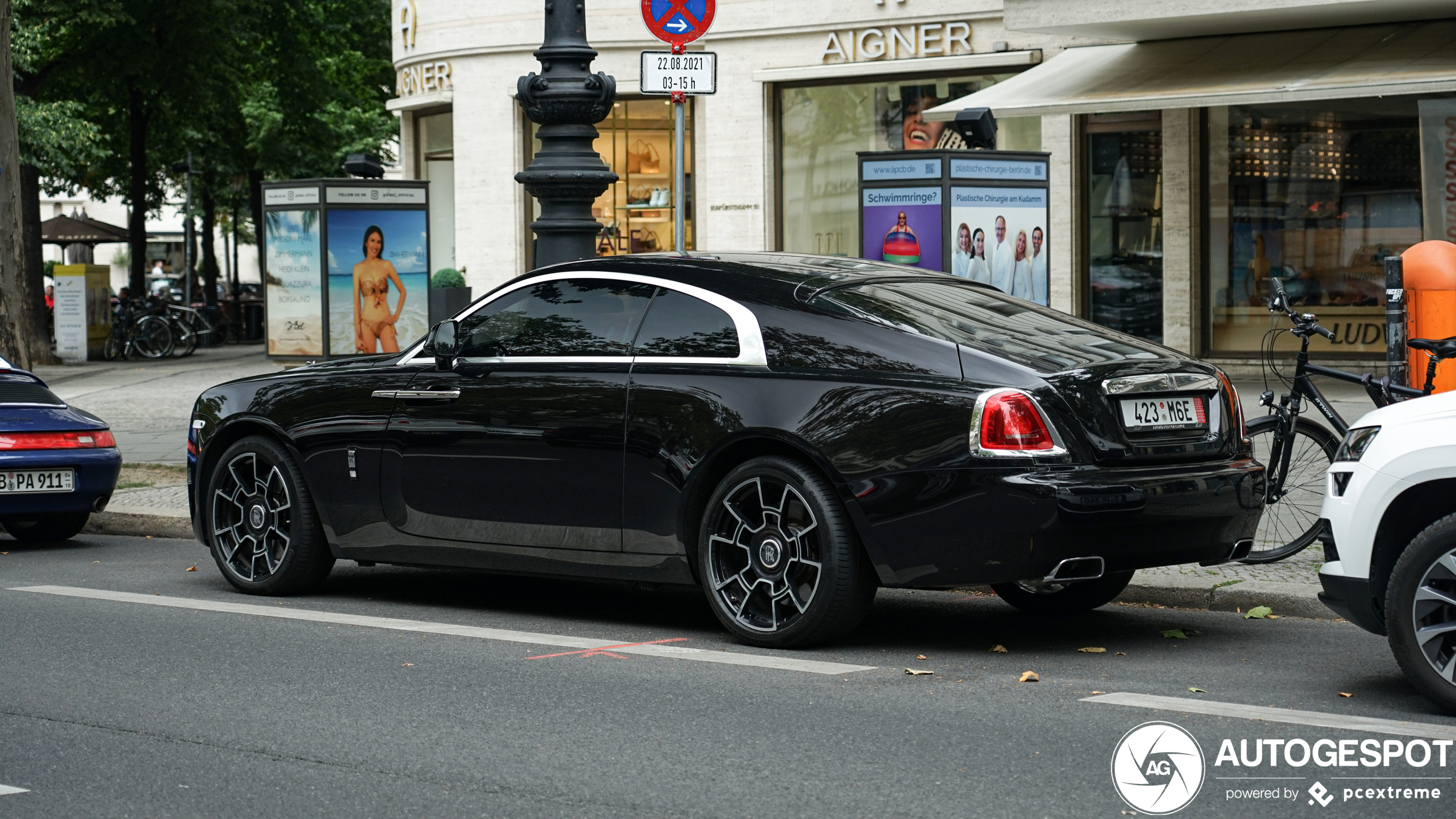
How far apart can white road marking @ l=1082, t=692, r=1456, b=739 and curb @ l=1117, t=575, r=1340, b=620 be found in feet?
6.05

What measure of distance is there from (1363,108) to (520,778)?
15787 mm

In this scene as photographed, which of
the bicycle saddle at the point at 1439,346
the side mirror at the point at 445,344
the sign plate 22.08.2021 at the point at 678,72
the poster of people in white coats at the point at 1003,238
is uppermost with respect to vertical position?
the sign plate 22.08.2021 at the point at 678,72

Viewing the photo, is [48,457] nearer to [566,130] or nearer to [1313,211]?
[566,130]

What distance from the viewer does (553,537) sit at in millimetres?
6848

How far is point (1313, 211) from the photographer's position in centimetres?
1853

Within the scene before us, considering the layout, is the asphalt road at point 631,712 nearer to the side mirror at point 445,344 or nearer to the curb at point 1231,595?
the curb at point 1231,595

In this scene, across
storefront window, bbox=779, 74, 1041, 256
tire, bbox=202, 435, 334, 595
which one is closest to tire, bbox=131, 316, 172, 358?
storefront window, bbox=779, 74, 1041, 256

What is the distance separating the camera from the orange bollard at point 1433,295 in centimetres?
862

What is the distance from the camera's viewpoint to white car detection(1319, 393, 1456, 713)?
16.6 feet

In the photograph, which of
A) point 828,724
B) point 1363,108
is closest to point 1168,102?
point 1363,108

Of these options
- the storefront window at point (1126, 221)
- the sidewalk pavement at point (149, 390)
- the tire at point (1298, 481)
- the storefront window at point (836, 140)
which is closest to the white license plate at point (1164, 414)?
the tire at point (1298, 481)

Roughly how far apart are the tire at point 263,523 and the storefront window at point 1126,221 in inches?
518

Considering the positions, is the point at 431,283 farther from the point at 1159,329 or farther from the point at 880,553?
the point at 880,553

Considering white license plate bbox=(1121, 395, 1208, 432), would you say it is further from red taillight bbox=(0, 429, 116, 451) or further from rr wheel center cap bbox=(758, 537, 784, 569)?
red taillight bbox=(0, 429, 116, 451)
